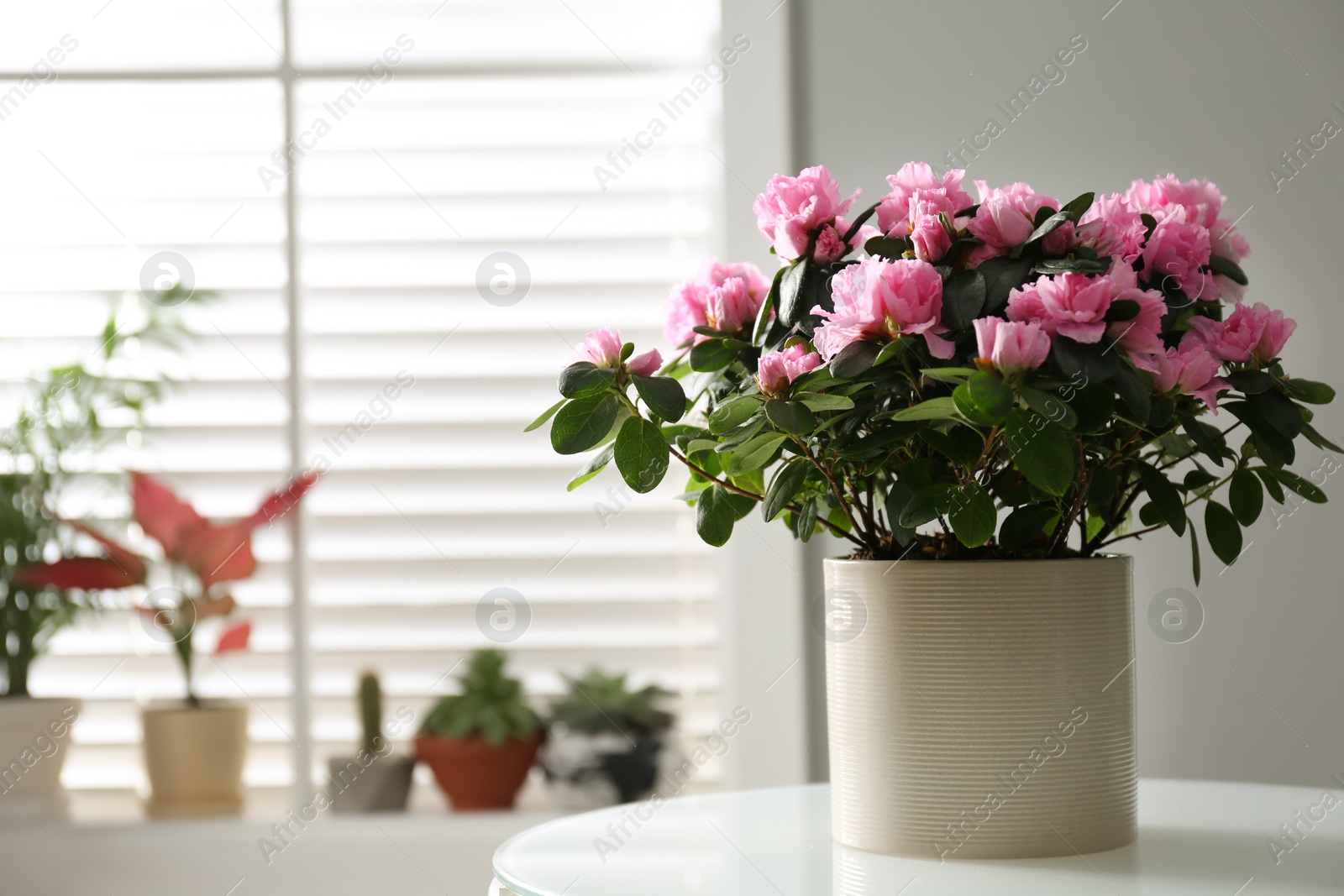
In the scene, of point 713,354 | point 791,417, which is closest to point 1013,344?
point 791,417

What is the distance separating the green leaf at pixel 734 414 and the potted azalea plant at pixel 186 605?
42.1 inches

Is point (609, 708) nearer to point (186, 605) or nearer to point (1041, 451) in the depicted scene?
point (186, 605)

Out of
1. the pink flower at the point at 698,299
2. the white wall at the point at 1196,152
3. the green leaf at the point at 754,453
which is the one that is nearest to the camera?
the green leaf at the point at 754,453

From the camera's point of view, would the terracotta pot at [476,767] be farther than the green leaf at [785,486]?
Yes

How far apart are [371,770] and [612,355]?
1.11 metres

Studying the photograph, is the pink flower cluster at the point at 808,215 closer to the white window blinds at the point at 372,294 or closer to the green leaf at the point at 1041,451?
the green leaf at the point at 1041,451

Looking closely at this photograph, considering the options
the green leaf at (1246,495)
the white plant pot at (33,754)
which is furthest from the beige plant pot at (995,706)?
the white plant pot at (33,754)

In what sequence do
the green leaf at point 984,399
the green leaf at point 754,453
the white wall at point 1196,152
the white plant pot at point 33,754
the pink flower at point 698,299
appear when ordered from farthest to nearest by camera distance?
1. the white plant pot at point 33,754
2. the white wall at point 1196,152
3. the pink flower at point 698,299
4. the green leaf at point 754,453
5. the green leaf at point 984,399

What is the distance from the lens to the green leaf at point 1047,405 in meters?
0.64

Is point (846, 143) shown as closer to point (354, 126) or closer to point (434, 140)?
point (434, 140)

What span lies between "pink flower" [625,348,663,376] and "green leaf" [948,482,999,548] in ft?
0.73

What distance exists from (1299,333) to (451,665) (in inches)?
51.0

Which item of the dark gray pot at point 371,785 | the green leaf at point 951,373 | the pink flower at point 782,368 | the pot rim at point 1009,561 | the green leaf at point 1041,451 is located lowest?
the dark gray pot at point 371,785

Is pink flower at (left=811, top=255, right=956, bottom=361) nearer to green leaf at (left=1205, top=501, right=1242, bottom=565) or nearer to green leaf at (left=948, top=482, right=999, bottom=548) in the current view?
green leaf at (left=948, top=482, right=999, bottom=548)
